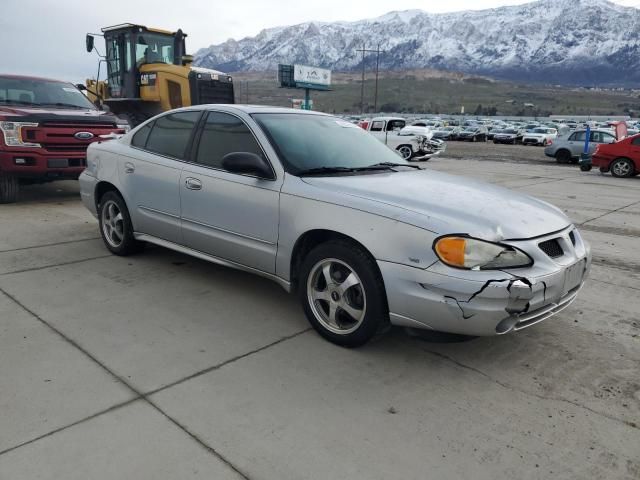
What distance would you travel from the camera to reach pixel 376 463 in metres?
2.40

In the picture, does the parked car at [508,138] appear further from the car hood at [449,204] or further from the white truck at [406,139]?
the car hood at [449,204]

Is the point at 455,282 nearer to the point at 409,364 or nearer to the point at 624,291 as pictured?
the point at 409,364

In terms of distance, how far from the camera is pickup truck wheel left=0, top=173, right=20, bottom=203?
26.0ft

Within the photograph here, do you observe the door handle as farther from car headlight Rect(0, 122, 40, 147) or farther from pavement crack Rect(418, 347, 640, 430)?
car headlight Rect(0, 122, 40, 147)

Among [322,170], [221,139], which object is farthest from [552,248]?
[221,139]

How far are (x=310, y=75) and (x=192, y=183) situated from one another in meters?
58.1

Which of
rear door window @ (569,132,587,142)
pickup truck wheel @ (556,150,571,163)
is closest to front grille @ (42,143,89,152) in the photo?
pickup truck wheel @ (556,150,571,163)

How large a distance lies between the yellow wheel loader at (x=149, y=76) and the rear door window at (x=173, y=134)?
8.84 metres

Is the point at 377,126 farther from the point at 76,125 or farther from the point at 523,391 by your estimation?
the point at 523,391

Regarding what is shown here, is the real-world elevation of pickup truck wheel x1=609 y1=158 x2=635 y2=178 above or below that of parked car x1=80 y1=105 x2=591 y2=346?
below

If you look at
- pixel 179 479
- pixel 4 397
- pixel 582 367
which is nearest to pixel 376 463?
pixel 179 479

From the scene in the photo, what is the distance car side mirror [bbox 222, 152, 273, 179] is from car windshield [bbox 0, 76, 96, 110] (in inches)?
248

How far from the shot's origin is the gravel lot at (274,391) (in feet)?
7.90

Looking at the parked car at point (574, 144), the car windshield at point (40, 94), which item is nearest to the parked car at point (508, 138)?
the parked car at point (574, 144)
